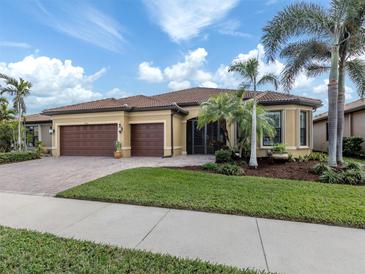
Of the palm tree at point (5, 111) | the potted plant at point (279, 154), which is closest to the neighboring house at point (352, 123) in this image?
the potted plant at point (279, 154)

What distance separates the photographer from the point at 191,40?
632 inches

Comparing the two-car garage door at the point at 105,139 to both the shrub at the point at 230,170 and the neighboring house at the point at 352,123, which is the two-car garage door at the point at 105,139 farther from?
the neighboring house at the point at 352,123

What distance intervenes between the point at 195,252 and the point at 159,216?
1.66 metres

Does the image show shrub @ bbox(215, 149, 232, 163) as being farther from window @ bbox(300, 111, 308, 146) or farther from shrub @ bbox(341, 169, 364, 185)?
window @ bbox(300, 111, 308, 146)

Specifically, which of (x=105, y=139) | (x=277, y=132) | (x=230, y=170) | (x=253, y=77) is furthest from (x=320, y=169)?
(x=105, y=139)

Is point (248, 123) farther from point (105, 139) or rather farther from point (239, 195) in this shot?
point (105, 139)

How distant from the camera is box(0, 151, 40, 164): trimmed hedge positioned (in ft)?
44.6

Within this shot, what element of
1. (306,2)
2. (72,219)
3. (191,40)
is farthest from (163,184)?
(191,40)

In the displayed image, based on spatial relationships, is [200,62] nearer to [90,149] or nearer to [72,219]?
[90,149]

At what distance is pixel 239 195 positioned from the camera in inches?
240

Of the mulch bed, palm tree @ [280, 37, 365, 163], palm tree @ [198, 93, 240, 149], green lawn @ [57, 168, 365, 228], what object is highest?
palm tree @ [280, 37, 365, 163]

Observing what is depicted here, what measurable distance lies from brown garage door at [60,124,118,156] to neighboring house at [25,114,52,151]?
4.49m

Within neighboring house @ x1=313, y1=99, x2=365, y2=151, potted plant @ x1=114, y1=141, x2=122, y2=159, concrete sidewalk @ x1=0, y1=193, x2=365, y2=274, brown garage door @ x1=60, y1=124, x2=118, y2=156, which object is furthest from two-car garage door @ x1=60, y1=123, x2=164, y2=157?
neighboring house @ x1=313, y1=99, x2=365, y2=151

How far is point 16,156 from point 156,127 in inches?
353
